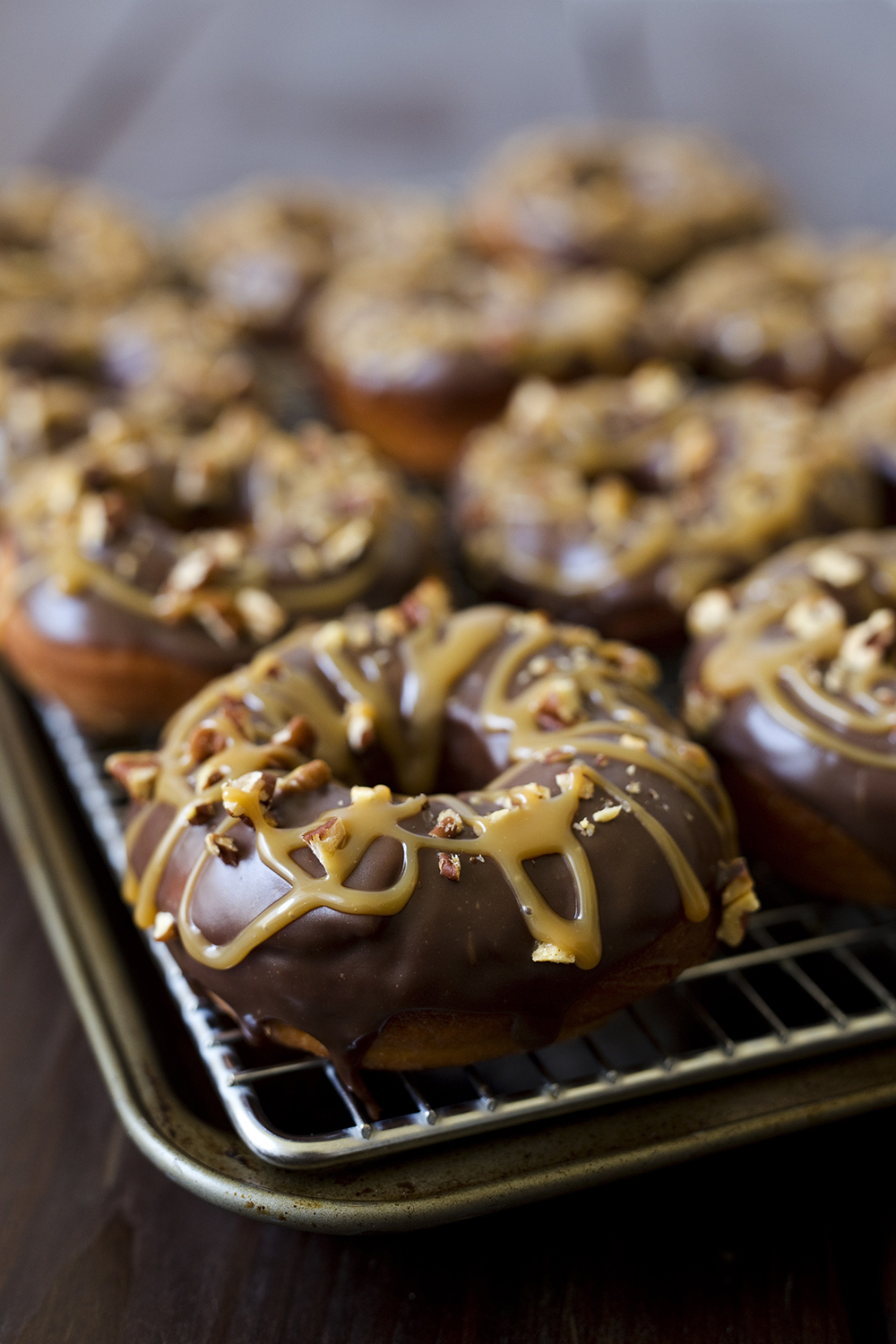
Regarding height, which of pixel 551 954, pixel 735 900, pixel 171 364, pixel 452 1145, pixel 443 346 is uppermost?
pixel 171 364

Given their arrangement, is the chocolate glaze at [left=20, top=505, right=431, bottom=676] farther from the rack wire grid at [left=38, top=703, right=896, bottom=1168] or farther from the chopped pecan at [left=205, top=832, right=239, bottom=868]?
the chopped pecan at [left=205, top=832, right=239, bottom=868]

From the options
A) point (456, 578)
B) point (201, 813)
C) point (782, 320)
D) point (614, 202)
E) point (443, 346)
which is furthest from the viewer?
point (614, 202)

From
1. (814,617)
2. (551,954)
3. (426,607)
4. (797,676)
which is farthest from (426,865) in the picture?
(814,617)

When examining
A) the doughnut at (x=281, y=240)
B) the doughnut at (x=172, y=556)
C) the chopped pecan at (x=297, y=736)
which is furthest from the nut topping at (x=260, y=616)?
the doughnut at (x=281, y=240)

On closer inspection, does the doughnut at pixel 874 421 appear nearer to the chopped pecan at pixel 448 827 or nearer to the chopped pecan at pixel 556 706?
the chopped pecan at pixel 556 706

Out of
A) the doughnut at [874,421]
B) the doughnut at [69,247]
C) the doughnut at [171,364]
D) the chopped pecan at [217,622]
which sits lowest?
the doughnut at [874,421]

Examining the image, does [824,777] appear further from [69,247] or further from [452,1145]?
[69,247]

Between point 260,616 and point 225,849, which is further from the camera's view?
point 260,616
